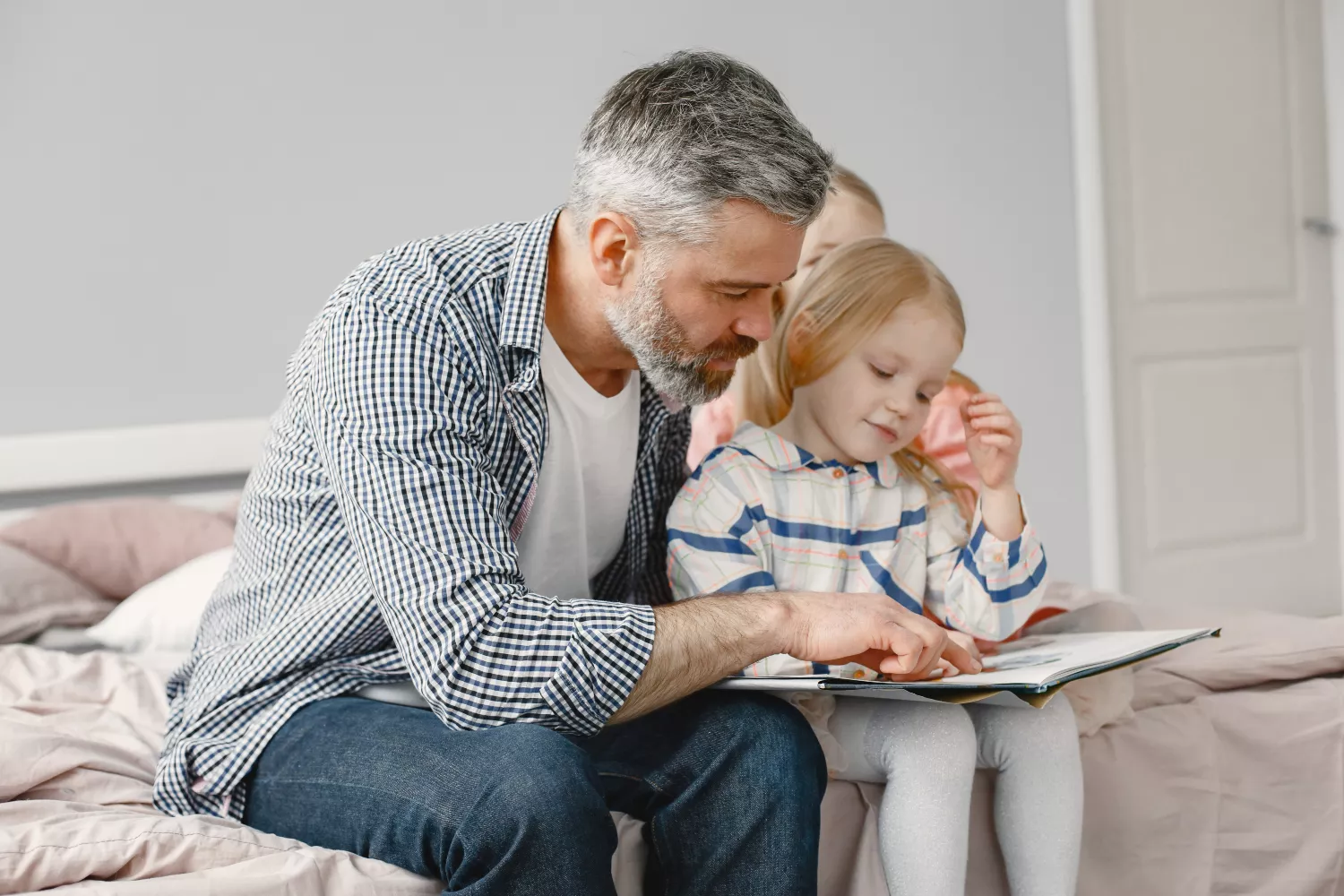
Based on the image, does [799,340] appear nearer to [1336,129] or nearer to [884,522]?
[884,522]

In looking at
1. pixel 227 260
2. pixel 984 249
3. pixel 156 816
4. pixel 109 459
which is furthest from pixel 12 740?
pixel 984 249

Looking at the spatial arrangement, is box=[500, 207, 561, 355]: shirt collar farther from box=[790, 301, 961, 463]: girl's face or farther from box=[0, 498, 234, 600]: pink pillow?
box=[0, 498, 234, 600]: pink pillow

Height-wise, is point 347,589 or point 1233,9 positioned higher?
point 1233,9

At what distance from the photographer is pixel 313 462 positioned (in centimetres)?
122

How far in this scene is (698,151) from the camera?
3.86 feet

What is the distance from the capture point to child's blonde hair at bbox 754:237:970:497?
4.57 ft

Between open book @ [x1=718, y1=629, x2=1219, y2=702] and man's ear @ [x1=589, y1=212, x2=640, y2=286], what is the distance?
0.42 metres

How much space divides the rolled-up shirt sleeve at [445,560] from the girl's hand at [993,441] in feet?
1.44

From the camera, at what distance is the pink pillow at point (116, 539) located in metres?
2.15

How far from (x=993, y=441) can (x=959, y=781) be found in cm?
36

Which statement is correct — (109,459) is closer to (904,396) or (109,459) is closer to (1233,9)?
(904,396)

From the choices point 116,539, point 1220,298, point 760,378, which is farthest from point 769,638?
point 1220,298

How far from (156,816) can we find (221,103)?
1.98 metres

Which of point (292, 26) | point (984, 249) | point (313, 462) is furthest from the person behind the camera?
point (984, 249)
